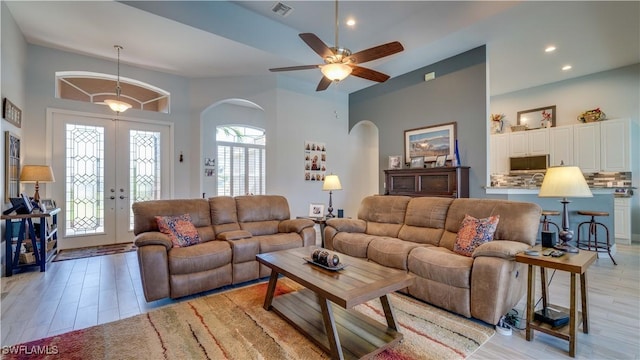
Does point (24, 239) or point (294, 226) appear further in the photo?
point (294, 226)

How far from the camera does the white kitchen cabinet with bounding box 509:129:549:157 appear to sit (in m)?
6.48

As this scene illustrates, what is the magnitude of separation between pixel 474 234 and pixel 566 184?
0.87 m

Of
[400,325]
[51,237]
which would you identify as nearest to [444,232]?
[400,325]

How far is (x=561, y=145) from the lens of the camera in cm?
621

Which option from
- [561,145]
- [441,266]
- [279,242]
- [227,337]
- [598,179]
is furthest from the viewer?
[561,145]

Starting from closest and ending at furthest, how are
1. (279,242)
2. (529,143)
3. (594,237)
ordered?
1. (279,242)
2. (594,237)
3. (529,143)

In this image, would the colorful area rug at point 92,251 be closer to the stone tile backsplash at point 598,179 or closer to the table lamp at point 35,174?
the table lamp at point 35,174

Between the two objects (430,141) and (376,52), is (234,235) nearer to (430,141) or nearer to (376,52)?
(376,52)

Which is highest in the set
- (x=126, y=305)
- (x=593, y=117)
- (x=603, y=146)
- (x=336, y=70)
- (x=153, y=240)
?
(x=593, y=117)

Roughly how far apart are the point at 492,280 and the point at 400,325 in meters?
0.84

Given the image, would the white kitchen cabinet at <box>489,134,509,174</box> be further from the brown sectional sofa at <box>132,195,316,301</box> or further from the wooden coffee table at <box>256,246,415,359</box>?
the wooden coffee table at <box>256,246,415,359</box>

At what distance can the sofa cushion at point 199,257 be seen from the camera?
9.35 feet

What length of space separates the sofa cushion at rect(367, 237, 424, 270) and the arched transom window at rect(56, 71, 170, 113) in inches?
195

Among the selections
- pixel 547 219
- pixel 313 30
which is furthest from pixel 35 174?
pixel 547 219
